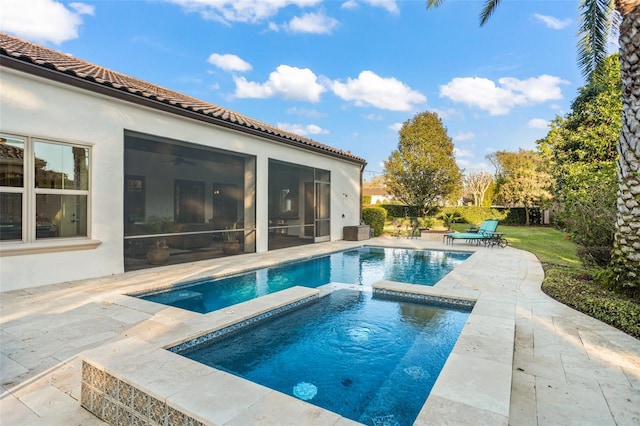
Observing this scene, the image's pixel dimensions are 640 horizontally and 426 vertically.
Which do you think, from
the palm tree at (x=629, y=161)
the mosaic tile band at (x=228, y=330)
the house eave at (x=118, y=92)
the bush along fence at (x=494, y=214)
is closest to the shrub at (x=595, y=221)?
the palm tree at (x=629, y=161)

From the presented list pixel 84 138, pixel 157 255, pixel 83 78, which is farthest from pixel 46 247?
pixel 83 78

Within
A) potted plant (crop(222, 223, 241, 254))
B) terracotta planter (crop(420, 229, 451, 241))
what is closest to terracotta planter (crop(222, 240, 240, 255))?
potted plant (crop(222, 223, 241, 254))

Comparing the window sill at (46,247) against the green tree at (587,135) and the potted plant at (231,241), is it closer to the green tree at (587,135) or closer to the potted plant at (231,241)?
the potted plant at (231,241)

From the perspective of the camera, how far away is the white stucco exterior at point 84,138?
6.29 m

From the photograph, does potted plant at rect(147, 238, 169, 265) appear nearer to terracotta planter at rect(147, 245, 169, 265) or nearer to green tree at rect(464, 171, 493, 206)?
terracotta planter at rect(147, 245, 169, 265)

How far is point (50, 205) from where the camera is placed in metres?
6.92

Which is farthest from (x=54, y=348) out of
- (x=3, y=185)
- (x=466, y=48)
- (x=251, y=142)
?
(x=466, y=48)

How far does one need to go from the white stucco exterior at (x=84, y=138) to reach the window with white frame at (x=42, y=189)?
0.17 metres

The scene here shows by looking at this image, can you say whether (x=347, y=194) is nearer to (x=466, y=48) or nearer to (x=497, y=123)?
(x=466, y=48)

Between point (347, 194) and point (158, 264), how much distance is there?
10.6 meters

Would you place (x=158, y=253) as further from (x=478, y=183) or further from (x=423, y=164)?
(x=478, y=183)

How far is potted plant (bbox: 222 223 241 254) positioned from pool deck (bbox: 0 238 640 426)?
4.14 m

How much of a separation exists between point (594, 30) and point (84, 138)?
11585mm

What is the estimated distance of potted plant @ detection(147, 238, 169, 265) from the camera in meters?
9.11
